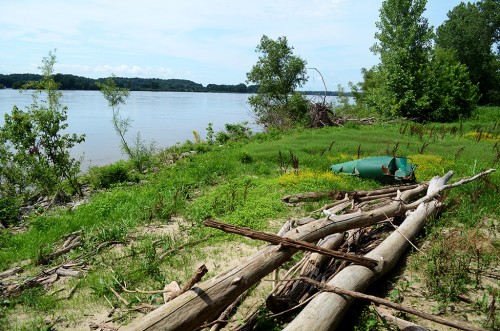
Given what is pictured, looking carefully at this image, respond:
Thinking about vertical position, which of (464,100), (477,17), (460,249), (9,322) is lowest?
(9,322)

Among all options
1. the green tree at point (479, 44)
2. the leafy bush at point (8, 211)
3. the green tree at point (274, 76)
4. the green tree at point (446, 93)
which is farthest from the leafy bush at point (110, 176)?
the green tree at point (479, 44)

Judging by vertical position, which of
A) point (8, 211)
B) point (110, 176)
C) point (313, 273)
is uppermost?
point (313, 273)

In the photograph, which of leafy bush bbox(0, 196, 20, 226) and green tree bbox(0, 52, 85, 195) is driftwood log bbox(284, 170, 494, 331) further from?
green tree bbox(0, 52, 85, 195)

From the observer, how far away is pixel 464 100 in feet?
80.9

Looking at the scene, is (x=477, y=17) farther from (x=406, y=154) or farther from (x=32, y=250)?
(x=32, y=250)

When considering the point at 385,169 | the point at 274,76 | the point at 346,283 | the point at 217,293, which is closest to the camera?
the point at 217,293

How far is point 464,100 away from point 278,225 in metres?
23.6

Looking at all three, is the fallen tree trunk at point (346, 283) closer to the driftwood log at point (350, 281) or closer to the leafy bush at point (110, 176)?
the driftwood log at point (350, 281)

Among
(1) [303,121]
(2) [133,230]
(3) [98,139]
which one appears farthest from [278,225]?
(3) [98,139]

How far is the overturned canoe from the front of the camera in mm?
8180

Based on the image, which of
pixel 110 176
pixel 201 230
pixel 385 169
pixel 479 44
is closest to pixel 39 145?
pixel 110 176

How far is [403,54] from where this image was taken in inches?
913

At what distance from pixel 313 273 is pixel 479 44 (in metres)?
42.9

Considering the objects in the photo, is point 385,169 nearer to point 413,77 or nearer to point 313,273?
point 313,273
